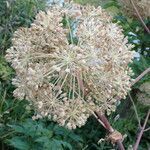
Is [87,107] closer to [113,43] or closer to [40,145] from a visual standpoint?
[113,43]

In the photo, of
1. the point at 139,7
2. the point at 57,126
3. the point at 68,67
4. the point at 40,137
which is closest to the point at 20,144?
the point at 40,137

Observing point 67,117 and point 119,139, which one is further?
point 119,139

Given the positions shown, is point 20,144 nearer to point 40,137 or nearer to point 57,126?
point 40,137

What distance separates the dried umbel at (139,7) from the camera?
8.76 ft

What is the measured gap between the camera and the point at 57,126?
2.62 m

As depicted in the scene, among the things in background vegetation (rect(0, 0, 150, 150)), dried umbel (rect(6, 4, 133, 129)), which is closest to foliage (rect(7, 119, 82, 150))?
background vegetation (rect(0, 0, 150, 150))

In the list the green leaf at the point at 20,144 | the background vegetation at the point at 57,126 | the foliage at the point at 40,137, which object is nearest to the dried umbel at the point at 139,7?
the background vegetation at the point at 57,126

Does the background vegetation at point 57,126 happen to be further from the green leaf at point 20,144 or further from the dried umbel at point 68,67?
the dried umbel at point 68,67

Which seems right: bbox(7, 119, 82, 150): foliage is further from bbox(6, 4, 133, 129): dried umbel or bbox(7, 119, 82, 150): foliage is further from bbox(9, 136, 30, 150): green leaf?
bbox(6, 4, 133, 129): dried umbel

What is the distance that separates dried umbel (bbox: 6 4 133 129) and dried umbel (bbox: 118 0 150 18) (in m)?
0.86

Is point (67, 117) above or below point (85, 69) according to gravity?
below

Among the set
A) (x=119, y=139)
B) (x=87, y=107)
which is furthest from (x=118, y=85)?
(x=119, y=139)

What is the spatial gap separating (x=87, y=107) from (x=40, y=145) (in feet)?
2.44

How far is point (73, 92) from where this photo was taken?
1781 mm
